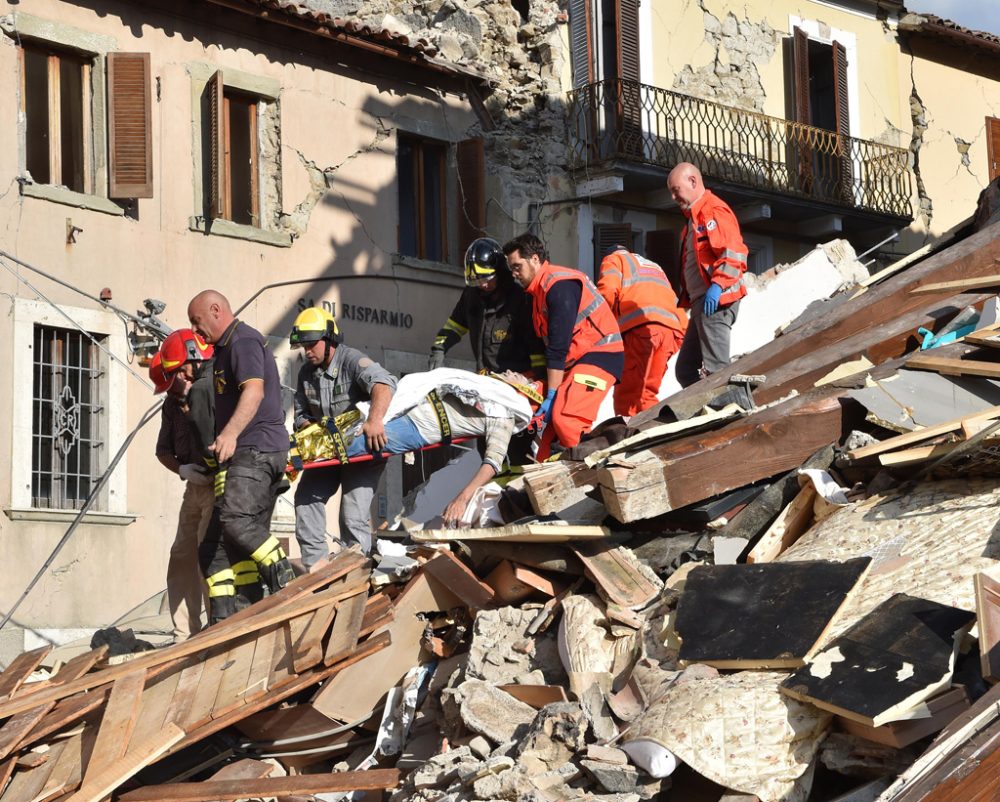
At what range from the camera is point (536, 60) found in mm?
18891

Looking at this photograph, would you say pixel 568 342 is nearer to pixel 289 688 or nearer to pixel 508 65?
pixel 289 688

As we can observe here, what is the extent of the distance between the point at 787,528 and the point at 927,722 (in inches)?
69.2

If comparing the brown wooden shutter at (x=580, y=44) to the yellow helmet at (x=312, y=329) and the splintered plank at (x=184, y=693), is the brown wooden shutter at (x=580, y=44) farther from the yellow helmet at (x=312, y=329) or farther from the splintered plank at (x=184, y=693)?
the splintered plank at (x=184, y=693)

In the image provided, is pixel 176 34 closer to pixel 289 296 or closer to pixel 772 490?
pixel 289 296

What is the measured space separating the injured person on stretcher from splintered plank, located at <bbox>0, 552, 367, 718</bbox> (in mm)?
1281

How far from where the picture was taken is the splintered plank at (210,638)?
652cm

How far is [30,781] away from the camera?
628 cm

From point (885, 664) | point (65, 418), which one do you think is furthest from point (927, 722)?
point (65, 418)

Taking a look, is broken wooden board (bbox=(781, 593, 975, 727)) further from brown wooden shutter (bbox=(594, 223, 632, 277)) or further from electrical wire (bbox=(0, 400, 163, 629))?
brown wooden shutter (bbox=(594, 223, 632, 277))

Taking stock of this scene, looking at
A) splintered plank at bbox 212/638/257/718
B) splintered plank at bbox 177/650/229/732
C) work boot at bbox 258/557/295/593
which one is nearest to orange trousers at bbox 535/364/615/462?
work boot at bbox 258/557/295/593

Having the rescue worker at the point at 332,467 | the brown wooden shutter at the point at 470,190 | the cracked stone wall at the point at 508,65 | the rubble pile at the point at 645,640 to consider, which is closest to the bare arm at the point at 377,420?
the rescue worker at the point at 332,467

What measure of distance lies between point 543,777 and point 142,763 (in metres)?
1.84

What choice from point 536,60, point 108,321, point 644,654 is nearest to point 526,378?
point 644,654

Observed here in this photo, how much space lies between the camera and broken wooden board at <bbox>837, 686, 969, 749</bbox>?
471cm
